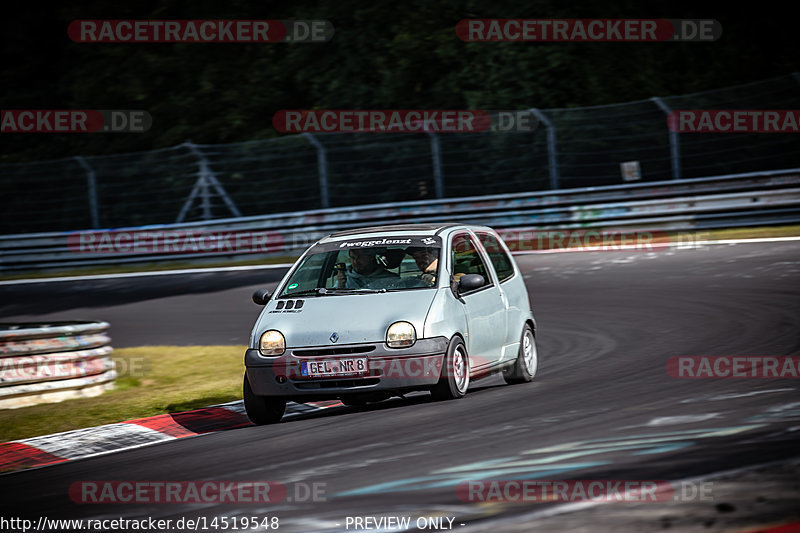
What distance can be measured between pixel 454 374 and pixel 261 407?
1495 mm

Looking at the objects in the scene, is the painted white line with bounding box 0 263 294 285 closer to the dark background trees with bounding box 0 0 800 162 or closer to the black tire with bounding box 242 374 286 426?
the dark background trees with bounding box 0 0 800 162

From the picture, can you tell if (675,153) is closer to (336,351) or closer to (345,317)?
(345,317)

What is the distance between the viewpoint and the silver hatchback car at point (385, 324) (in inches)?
330

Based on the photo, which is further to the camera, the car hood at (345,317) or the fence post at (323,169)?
the fence post at (323,169)

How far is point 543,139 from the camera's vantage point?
2392cm

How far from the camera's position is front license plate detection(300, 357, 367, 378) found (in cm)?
834

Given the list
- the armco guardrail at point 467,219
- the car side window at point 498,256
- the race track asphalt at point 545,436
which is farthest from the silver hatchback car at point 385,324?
the armco guardrail at point 467,219

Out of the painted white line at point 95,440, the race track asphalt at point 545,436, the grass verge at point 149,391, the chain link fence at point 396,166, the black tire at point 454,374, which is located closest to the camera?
the race track asphalt at point 545,436

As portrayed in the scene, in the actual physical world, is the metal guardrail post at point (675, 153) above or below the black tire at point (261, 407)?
above

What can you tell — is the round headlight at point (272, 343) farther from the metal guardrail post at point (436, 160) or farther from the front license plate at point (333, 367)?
the metal guardrail post at point (436, 160)

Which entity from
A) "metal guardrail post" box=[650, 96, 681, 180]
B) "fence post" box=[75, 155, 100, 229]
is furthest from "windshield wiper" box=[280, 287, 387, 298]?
"fence post" box=[75, 155, 100, 229]

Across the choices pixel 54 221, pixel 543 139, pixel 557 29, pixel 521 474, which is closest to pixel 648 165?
pixel 543 139

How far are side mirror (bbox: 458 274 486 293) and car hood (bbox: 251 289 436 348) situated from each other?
0.93 ft

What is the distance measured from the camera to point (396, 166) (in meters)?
24.2
